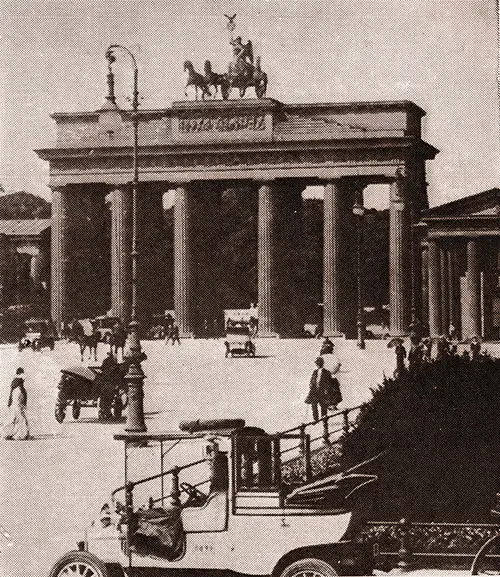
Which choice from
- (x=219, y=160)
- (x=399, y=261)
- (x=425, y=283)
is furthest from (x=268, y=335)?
(x=425, y=283)

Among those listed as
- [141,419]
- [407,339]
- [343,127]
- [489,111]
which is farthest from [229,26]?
[343,127]

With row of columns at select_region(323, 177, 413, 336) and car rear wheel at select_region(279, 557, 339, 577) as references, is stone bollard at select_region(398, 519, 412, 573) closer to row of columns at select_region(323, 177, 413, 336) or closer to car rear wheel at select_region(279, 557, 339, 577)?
car rear wheel at select_region(279, 557, 339, 577)

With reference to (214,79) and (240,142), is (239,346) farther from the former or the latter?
(240,142)

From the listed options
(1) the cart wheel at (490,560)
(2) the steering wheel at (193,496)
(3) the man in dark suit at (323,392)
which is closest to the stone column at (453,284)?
(3) the man in dark suit at (323,392)

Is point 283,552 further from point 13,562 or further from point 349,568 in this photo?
point 13,562

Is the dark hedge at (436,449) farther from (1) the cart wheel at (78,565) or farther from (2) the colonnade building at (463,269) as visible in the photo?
(2) the colonnade building at (463,269)

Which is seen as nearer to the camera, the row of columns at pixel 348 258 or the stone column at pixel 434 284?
the row of columns at pixel 348 258
